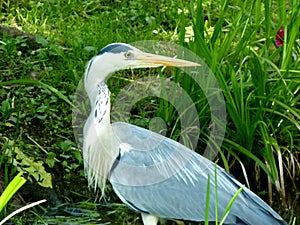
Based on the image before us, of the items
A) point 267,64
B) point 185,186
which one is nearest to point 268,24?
point 267,64

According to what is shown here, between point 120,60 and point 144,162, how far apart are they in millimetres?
577

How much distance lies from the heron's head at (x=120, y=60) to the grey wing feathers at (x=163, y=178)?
0.34 m

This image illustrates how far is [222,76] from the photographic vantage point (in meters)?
4.70

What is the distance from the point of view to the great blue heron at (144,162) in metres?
4.11

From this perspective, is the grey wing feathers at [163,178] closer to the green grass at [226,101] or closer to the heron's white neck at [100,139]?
the heron's white neck at [100,139]

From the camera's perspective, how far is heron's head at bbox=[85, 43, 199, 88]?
4.16 meters

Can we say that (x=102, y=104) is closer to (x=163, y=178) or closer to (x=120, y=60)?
(x=120, y=60)

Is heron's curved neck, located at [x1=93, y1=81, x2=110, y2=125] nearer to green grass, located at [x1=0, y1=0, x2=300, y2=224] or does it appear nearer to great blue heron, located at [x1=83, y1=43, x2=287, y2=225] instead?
great blue heron, located at [x1=83, y1=43, x2=287, y2=225]

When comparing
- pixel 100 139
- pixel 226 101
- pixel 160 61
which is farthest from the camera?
pixel 226 101

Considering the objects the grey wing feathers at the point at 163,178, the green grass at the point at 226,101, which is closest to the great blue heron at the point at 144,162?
the grey wing feathers at the point at 163,178

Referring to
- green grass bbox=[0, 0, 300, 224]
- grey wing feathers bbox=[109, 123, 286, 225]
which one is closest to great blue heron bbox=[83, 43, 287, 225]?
grey wing feathers bbox=[109, 123, 286, 225]

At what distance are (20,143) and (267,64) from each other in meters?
1.67

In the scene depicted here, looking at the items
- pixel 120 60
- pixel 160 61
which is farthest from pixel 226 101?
pixel 120 60

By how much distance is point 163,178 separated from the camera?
13.8ft
